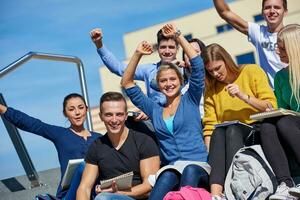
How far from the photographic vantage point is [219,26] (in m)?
37.7

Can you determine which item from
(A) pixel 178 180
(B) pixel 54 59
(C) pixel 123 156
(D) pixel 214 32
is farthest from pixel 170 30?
(D) pixel 214 32

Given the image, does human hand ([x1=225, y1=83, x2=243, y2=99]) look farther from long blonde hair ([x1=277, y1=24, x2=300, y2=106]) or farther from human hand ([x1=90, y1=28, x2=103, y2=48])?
human hand ([x1=90, y1=28, x2=103, y2=48])

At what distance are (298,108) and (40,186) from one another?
10.4 ft

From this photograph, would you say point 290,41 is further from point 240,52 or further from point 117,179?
point 240,52

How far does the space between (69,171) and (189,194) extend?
1.12 meters

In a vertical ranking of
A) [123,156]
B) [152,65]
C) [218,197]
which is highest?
[152,65]

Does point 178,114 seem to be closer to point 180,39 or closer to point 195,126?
point 195,126

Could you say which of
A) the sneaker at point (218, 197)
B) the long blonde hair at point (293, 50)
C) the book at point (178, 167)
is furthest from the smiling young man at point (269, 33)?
the sneaker at point (218, 197)

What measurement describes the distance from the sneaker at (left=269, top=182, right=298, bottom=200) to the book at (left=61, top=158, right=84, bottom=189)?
150 centimetres

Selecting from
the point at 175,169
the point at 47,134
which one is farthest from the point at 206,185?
the point at 47,134

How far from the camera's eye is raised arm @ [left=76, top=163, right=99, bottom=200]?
3801 mm

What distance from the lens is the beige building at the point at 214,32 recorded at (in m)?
33.0

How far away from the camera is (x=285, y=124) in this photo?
3412 mm

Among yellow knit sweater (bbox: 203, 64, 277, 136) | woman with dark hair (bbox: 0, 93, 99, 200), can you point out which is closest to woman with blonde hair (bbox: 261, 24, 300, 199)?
yellow knit sweater (bbox: 203, 64, 277, 136)
